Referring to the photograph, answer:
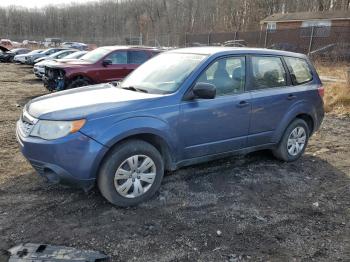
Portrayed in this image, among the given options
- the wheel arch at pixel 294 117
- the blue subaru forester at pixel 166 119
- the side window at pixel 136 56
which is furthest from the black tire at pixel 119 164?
the side window at pixel 136 56

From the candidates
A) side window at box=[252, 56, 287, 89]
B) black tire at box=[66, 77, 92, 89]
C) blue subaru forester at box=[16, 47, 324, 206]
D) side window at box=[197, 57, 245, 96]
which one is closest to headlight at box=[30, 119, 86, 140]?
blue subaru forester at box=[16, 47, 324, 206]

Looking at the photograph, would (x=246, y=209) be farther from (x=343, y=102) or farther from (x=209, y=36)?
(x=209, y=36)

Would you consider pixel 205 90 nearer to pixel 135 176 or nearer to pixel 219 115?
pixel 219 115

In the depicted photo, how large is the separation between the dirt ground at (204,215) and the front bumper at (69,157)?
0.43m

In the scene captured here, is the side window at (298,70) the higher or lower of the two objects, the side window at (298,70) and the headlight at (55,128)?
the higher

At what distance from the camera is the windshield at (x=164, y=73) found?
14.7 feet

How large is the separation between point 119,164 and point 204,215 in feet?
3.54

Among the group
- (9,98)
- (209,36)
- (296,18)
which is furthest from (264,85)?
(296,18)

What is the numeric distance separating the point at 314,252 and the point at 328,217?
848 mm

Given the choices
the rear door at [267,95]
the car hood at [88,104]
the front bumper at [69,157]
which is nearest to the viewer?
the front bumper at [69,157]

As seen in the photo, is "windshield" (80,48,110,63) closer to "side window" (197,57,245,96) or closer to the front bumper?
"side window" (197,57,245,96)

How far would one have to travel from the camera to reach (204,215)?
4055mm

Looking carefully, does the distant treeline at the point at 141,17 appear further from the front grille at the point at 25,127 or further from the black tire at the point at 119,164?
the black tire at the point at 119,164

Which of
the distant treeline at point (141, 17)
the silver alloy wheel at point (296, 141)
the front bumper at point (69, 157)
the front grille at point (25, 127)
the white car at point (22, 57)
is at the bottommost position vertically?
the white car at point (22, 57)
